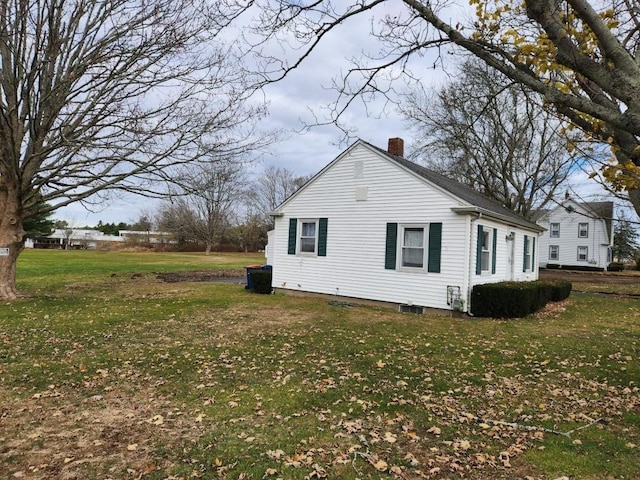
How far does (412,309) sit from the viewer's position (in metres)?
12.5

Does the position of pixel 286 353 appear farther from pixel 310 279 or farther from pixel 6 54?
pixel 6 54

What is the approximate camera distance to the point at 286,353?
7074 millimetres

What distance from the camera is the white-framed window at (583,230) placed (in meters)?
41.1

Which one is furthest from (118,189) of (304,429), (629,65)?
(629,65)

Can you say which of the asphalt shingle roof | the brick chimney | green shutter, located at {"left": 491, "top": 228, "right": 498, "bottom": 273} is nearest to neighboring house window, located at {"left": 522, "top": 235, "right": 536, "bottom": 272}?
the asphalt shingle roof

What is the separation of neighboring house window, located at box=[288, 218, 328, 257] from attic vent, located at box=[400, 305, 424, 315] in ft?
10.7

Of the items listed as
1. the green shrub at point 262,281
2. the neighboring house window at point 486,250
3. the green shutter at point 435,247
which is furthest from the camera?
the green shrub at point 262,281

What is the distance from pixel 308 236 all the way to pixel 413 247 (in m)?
4.02

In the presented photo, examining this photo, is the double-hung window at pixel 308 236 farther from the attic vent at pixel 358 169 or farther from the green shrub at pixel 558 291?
the green shrub at pixel 558 291

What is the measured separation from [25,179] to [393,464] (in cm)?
1237

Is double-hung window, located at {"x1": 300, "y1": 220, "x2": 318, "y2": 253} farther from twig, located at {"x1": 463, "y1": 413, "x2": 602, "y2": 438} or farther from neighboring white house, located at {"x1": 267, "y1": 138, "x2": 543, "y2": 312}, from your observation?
twig, located at {"x1": 463, "y1": 413, "x2": 602, "y2": 438}

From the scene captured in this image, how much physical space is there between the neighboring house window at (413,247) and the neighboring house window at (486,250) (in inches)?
62.2

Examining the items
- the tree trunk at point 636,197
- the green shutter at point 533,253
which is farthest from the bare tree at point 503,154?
the tree trunk at point 636,197

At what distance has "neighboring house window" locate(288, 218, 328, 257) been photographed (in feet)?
47.5
